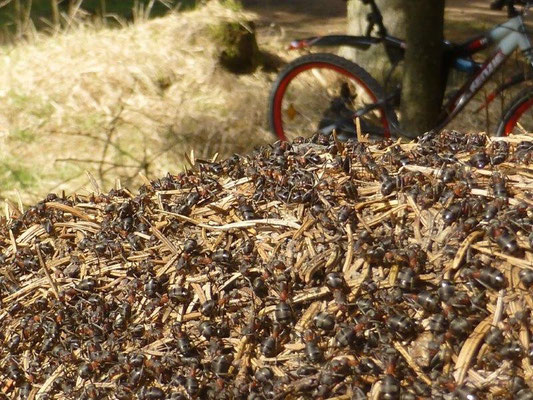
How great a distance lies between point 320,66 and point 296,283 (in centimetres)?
447

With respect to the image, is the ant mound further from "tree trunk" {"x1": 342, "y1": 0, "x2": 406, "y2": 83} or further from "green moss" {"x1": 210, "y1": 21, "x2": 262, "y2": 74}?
"green moss" {"x1": 210, "y1": 21, "x2": 262, "y2": 74}

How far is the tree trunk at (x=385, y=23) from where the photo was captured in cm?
669

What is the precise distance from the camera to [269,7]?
999 centimetres

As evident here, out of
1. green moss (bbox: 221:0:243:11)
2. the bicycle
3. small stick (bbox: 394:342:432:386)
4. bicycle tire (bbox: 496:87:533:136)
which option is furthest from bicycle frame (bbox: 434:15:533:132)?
small stick (bbox: 394:342:432:386)

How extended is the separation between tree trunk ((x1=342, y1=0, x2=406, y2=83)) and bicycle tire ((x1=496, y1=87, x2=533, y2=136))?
1499mm

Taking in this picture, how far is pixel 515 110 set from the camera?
5242 millimetres

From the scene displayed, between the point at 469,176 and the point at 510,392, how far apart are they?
1.88 ft

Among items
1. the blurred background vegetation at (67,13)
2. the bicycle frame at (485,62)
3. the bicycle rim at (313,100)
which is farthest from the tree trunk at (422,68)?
the blurred background vegetation at (67,13)

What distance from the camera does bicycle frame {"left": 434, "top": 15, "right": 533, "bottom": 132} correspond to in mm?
5414

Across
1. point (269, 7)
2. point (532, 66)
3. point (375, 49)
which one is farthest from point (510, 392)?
point (269, 7)

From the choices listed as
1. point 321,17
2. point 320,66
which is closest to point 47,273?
point 320,66

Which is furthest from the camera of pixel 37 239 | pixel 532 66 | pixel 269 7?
pixel 269 7

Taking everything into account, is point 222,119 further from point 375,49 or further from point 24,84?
point 24,84

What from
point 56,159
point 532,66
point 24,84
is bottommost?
point 56,159
